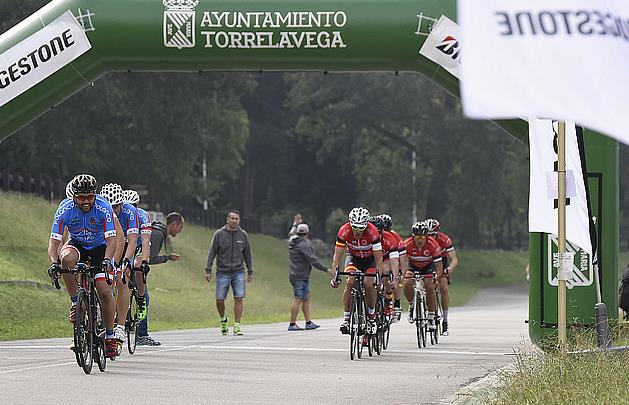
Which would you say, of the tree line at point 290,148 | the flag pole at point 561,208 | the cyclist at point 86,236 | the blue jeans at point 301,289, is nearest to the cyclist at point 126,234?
the cyclist at point 86,236

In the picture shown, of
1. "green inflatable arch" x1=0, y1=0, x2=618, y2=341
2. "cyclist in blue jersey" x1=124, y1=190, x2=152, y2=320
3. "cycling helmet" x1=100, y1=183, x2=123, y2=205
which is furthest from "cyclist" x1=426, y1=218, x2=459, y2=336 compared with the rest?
"cycling helmet" x1=100, y1=183, x2=123, y2=205

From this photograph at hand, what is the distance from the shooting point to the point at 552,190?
14656mm

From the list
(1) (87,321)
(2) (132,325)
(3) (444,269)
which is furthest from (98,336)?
(3) (444,269)

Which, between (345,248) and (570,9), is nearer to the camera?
(570,9)

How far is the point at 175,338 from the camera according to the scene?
22812 millimetres

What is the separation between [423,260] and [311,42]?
4.94 metres

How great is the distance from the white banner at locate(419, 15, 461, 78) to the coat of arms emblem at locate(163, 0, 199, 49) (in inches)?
111

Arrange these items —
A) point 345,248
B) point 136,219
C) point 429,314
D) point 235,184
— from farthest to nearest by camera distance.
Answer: point 235,184
point 429,314
point 345,248
point 136,219

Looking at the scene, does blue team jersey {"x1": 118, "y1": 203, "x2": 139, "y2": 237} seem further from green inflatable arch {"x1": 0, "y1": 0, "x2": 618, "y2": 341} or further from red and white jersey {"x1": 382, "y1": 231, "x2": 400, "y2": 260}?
red and white jersey {"x1": 382, "y1": 231, "x2": 400, "y2": 260}

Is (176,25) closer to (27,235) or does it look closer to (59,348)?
(59,348)

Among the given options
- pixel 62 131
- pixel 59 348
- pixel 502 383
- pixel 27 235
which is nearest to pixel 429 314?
pixel 59 348

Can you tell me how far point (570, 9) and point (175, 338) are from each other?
50.6 feet

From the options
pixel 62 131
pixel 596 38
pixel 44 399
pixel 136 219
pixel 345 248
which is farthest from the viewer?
pixel 62 131

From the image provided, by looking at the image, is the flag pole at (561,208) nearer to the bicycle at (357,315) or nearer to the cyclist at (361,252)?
the bicycle at (357,315)
